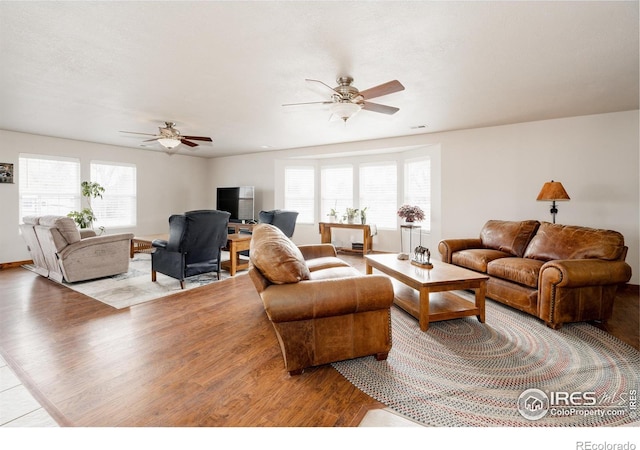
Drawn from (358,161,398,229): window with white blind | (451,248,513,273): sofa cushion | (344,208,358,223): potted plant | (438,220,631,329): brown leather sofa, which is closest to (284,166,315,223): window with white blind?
(344,208,358,223): potted plant

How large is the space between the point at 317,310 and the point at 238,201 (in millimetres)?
6095

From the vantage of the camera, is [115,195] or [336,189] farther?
[336,189]

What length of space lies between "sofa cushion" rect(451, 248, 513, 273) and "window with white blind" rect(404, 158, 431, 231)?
176cm

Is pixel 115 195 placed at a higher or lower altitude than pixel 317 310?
higher

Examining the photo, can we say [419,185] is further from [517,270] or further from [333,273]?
[333,273]

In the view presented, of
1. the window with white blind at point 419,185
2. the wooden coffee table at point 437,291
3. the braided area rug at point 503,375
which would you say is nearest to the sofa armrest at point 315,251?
the wooden coffee table at point 437,291

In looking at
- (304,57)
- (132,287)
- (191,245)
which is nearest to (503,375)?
(304,57)

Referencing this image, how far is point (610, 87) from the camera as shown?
325 centimetres

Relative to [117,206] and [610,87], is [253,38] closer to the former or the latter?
[610,87]

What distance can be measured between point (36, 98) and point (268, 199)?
4.59m

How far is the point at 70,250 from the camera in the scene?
407 centimetres

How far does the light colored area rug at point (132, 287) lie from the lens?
3561mm

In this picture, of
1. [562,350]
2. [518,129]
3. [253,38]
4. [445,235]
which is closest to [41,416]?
[253,38]

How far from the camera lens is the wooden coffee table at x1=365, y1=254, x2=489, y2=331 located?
2680mm
